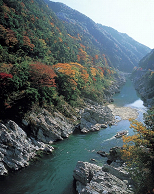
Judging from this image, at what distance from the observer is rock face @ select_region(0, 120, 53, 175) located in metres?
17.2

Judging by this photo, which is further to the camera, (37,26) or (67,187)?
(37,26)

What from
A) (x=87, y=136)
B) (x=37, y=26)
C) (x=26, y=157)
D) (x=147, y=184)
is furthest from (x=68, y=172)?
(x=37, y=26)

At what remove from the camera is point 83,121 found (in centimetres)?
3123

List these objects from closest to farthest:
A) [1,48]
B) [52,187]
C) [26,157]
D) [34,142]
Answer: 1. [52,187]
2. [26,157]
3. [34,142]
4. [1,48]

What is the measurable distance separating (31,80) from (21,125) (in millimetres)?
8260

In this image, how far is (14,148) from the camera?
18219 millimetres

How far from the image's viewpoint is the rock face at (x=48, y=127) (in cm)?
2334

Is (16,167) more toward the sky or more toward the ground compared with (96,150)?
more toward the ground

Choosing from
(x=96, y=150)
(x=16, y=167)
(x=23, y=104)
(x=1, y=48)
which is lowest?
(x=16, y=167)

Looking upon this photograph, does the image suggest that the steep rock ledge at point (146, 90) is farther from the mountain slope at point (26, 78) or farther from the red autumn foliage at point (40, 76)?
the red autumn foliage at point (40, 76)

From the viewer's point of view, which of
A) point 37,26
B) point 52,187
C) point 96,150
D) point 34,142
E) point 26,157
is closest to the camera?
point 52,187

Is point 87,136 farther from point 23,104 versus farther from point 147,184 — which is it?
point 147,184

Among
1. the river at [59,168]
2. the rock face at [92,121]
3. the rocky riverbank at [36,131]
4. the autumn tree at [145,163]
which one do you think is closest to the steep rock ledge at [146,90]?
the rock face at [92,121]

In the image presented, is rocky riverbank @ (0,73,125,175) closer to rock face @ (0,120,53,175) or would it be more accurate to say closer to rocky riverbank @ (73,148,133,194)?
rock face @ (0,120,53,175)
